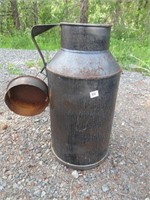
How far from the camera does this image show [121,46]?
5926 mm

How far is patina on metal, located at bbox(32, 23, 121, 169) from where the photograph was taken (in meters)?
1.70

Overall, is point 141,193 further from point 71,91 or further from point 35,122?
point 35,122

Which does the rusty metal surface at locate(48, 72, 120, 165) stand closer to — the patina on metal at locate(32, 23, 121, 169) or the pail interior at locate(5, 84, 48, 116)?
the patina on metal at locate(32, 23, 121, 169)

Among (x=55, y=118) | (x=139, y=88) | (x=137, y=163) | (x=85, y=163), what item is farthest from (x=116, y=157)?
(x=139, y=88)

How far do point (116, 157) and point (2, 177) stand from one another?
1.09m

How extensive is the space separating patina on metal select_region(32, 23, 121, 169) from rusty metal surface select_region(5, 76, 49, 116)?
10 cm

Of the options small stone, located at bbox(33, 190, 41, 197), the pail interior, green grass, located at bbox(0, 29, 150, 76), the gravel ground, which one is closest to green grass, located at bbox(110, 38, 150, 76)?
green grass, located at bbox(0, 29, 150, 76)

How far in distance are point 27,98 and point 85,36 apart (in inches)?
30.0

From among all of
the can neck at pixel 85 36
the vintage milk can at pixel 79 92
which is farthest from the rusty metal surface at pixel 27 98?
the can neck at pixel 85 36

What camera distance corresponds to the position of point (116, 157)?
232cm

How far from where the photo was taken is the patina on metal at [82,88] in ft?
5.57

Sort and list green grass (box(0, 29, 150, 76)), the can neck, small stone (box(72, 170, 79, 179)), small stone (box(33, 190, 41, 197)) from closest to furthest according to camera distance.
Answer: the can neck → small stone (box(33, 190, 41, 197)) → small stone (box(72, 170, 79, 179)) → green grass (box(0, 29, 150, 76))

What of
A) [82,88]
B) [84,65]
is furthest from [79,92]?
[84,65]

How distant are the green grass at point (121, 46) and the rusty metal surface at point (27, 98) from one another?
275 cm
